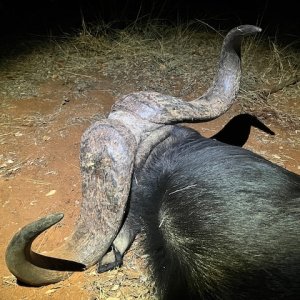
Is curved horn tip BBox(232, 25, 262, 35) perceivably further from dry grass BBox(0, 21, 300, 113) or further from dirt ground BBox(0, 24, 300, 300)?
dry grass BBox(0, 21, 300, 113)

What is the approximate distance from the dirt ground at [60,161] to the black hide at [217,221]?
44cm

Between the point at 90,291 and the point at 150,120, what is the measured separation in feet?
3.43

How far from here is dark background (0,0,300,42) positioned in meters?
5.93

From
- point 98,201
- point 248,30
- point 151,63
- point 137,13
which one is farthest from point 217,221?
point 137,13

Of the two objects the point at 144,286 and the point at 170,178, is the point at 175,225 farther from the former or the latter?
the point at 144,286

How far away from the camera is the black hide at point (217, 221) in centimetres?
170

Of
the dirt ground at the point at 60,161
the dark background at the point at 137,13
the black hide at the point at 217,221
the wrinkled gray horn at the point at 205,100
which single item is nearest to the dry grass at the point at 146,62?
the dirt ground at the point at 60,161

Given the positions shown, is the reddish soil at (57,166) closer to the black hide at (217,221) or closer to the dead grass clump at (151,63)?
the dead grass clump at (151,63)

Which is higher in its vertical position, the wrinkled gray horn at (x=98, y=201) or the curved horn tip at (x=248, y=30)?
the curved horn tip at (x=248, y=30)

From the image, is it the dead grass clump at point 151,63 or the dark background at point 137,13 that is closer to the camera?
the dead grass clump at point 151,63

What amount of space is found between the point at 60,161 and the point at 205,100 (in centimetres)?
143

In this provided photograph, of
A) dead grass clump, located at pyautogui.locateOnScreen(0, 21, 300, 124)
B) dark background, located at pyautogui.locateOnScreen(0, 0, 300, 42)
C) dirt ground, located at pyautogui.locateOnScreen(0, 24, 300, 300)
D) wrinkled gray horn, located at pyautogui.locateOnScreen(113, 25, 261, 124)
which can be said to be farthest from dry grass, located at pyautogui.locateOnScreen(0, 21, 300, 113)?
wrinkled gray horn, located at pyautogui.locateOnScreen(113, 25, 261, 124)

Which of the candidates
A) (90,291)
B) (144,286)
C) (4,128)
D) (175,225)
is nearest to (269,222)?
(175,225)

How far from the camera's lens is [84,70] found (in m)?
4.88
